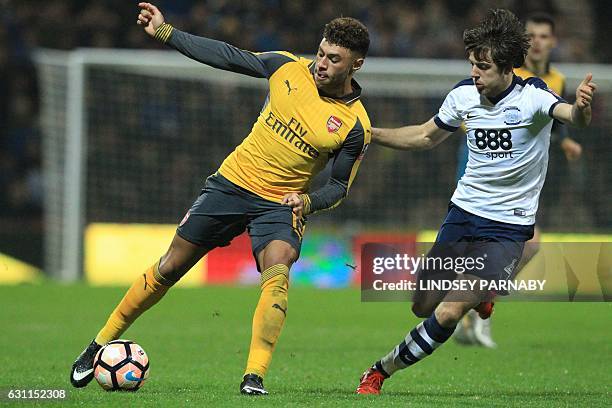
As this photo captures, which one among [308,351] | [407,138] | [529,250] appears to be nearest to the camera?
[407,138]

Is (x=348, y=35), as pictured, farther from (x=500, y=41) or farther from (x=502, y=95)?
(x=502, y=95)

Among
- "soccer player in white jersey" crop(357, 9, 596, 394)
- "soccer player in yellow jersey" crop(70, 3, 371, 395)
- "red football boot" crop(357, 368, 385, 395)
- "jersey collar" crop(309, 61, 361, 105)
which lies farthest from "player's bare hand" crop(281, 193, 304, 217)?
"red football boot" crop(357, 368, 385, 395)

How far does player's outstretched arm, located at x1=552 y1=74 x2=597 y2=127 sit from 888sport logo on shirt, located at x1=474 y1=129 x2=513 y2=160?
0.35 m

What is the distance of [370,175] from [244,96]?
2.32 meters

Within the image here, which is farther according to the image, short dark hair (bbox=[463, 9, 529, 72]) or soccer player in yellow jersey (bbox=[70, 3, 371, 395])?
soccer player in yellow jersey (bbox=[70, 3, 371, 395])

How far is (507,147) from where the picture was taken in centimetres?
744

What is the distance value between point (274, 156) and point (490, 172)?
134 centimetres

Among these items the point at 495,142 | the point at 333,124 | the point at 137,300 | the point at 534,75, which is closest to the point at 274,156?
the point at 333,124

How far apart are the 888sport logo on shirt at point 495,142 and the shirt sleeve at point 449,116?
9.6 inches

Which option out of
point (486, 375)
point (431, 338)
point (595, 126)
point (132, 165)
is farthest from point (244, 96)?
point (431, 338)

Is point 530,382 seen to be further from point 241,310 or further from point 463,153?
point 241,310

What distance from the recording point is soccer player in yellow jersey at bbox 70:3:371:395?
7.32 metres

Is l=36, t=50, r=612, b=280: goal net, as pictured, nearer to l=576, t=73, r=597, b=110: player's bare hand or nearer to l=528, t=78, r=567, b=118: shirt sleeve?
l=528, t=78, r=567, b=118: shirt sleeve

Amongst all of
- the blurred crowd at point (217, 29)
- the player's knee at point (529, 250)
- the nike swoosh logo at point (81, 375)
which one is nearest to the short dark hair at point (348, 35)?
the player's knee at point (529, 250)
